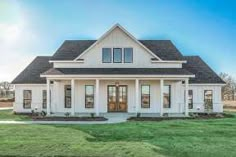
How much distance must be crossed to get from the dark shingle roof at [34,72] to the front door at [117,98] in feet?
20.1

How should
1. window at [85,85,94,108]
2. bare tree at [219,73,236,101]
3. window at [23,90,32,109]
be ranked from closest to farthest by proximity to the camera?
window at [85,85,94,108], window at [23,90,32,109], bare tree at [219,73,236,101]

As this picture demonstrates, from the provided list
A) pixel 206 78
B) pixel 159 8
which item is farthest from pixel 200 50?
pixel 159 8

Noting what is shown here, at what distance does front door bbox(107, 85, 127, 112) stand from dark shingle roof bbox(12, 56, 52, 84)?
6.12 meters

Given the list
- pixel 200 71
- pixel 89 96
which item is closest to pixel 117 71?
pixel 89 96

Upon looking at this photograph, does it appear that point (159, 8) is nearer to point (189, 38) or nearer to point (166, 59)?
point (166, 59)

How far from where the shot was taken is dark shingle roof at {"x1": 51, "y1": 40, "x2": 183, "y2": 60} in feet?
93.6

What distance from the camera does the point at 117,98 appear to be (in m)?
27.5

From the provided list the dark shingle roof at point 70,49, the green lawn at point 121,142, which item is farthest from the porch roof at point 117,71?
the green lawn at point 121,142

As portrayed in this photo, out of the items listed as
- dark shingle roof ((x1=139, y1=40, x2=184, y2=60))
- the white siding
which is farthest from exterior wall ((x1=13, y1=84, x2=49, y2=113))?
dark shingle roof ((x1=139, y1=40, x2=184, y2=60))

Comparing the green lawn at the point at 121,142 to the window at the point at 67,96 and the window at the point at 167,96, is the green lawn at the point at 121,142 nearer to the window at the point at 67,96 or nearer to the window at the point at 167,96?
the window at the point at 167,96

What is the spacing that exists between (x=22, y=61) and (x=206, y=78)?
1969 centimetres

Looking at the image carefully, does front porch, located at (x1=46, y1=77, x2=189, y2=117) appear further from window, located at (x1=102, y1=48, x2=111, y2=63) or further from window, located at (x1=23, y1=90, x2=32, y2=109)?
window, located at (x1=23, y1=90, x2=32, y2=109)

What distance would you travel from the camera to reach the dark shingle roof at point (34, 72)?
1141 inches

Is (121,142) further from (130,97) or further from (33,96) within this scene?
(33,96)
